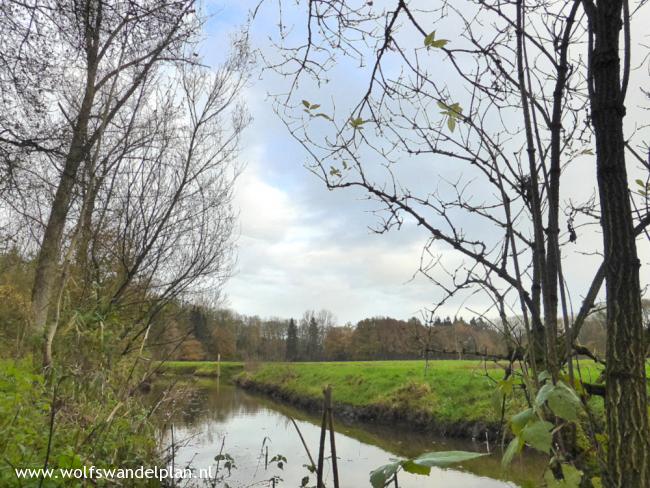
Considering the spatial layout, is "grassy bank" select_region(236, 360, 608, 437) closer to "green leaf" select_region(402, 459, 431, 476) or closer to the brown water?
the brown water

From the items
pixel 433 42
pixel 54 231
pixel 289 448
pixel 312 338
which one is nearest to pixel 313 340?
pixel 312 338

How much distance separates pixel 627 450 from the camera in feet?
2.43

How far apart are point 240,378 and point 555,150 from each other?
29272 millimetres

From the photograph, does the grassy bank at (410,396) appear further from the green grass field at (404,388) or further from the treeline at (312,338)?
the treeline at (312,338)

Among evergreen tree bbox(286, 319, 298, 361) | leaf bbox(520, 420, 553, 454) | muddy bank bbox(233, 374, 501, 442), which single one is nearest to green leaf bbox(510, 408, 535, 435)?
leaf bbox(520, 420, 553, 454)

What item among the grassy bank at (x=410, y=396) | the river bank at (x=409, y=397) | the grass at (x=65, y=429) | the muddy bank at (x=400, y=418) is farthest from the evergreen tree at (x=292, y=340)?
the grass at (x=65, y=429)

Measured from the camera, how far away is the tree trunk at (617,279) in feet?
2.45

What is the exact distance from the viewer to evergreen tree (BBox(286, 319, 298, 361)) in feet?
160

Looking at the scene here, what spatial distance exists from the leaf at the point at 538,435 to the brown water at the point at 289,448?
11.9 feet

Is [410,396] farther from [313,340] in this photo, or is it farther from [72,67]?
[313,340]

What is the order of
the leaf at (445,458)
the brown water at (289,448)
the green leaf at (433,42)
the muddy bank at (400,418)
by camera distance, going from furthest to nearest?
the muddy bank at (400,418), the brown water at (289,448), the green leaf at (433,42), the leaf at (445,458)

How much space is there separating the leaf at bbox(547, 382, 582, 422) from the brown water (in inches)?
143

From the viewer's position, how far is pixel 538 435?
2.25ft

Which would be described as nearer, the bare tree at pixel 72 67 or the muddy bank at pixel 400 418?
the bare tree at pixel 72 67
